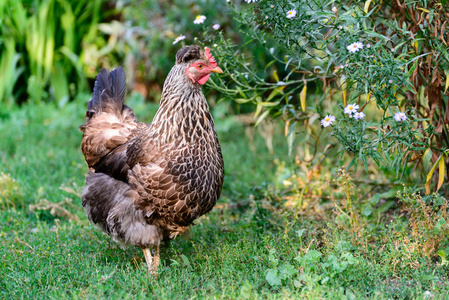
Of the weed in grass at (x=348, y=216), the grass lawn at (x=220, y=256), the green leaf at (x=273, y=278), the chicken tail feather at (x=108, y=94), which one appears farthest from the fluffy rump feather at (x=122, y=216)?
the weed in grass at (x=348, y=216)

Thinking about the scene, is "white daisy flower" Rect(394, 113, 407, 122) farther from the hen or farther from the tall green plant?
the tall green plant

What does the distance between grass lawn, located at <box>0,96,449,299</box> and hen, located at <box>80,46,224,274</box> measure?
0.25 meters

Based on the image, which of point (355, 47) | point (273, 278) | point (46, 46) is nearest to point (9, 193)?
point (273, 278)

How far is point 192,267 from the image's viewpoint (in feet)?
11.3

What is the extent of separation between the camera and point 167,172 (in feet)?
10.6

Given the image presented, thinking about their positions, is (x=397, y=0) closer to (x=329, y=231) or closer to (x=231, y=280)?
(x=329, y=231)

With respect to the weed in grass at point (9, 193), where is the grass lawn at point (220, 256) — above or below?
below

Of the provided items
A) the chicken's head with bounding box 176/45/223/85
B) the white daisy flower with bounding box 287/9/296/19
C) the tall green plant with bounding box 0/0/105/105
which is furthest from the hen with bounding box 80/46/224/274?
the tall green plant with bounding box 0/0/105/105

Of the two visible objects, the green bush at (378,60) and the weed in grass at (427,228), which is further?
the weed in grass at (427,228)

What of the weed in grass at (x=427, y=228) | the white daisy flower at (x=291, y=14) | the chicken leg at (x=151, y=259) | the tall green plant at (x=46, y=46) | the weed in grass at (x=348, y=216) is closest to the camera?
the white daisy flower at (x=291, y=14)

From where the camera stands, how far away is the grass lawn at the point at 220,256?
2.90m

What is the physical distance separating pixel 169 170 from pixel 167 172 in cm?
2

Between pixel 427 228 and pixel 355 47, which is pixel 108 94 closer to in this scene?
pixel 355 47

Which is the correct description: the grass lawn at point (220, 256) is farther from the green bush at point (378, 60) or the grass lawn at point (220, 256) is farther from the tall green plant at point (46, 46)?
the tall green plant at point (46, 46)
